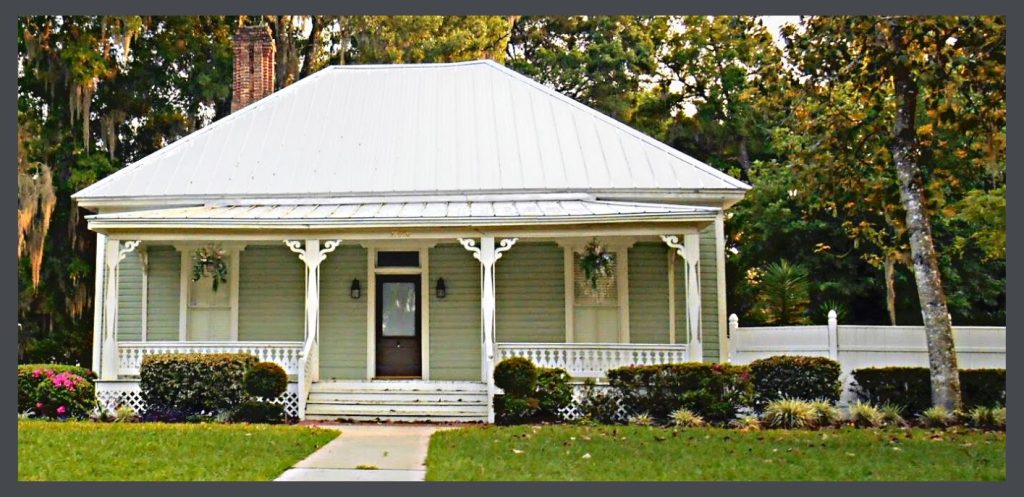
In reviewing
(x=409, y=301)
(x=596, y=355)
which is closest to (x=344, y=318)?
(x=409, y=301)

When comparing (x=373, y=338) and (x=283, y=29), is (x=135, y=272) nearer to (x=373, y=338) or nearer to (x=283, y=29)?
(x=373, y=338)

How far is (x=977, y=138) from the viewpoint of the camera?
1462 cm

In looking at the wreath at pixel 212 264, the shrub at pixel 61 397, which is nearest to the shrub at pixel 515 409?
the wreath at pixel 212 264

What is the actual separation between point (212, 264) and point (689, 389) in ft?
27.2

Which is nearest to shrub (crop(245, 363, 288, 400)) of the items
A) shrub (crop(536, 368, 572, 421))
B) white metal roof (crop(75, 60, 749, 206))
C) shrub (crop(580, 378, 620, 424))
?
shrub (crop(536, 368, 572, 421))

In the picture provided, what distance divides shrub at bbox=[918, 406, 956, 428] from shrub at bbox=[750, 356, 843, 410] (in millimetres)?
1222

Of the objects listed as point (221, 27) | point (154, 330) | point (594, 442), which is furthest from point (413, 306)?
point (221, 27)

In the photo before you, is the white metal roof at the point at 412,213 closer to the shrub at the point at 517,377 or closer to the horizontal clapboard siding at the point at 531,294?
the horizontal clapboard siding at the point at 531,294

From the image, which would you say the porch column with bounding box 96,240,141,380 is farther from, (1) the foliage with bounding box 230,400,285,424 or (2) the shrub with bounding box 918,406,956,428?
(2) the shrub with bounding box 918,406,956,428

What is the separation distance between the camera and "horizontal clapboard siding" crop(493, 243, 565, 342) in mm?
16797

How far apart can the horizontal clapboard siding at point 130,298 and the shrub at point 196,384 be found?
3.05 meters

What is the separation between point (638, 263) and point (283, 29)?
54.2 feet

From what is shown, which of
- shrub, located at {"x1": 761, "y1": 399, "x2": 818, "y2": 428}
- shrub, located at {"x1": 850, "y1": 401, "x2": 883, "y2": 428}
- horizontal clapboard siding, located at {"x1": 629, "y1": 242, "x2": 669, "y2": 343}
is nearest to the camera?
shrub, located at {"x1": 761, "y1": 399, "x2": 818, "y2": 428}

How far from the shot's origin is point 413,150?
A: 1817 centimetres
